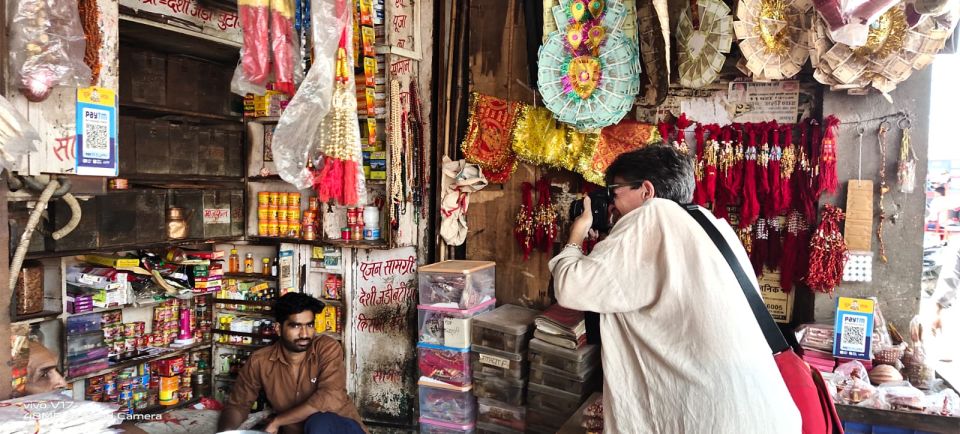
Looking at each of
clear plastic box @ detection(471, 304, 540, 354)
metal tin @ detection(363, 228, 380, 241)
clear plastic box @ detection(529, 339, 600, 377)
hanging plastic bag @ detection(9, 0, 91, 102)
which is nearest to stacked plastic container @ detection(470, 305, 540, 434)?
clear plastic box @ detection(471, 304, 540, 354)

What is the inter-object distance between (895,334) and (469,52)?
2.61 meters

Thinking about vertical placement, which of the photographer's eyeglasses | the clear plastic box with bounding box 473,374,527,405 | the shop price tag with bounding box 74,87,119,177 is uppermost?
the shop price tag with bounding box 74,87,119,177

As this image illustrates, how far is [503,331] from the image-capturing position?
3.06 meters

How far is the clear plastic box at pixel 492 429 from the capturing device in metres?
3.12

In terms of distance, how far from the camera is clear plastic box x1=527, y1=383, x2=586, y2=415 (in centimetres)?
289

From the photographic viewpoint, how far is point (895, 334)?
272cm

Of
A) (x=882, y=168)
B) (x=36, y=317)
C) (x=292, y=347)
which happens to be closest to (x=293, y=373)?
(x=292, y=347)

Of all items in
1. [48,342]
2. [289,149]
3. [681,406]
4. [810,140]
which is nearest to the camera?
[681,406]

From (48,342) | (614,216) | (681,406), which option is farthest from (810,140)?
(48,342)

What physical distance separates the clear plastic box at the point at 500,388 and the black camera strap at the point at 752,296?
1582mm

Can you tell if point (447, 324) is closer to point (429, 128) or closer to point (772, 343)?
point (429, 128)

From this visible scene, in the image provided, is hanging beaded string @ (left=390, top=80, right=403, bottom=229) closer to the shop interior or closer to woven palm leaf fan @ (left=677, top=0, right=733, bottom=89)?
the shop interior

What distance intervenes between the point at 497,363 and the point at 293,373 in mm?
1073

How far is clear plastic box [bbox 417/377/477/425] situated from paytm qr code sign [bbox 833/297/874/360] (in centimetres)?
176
